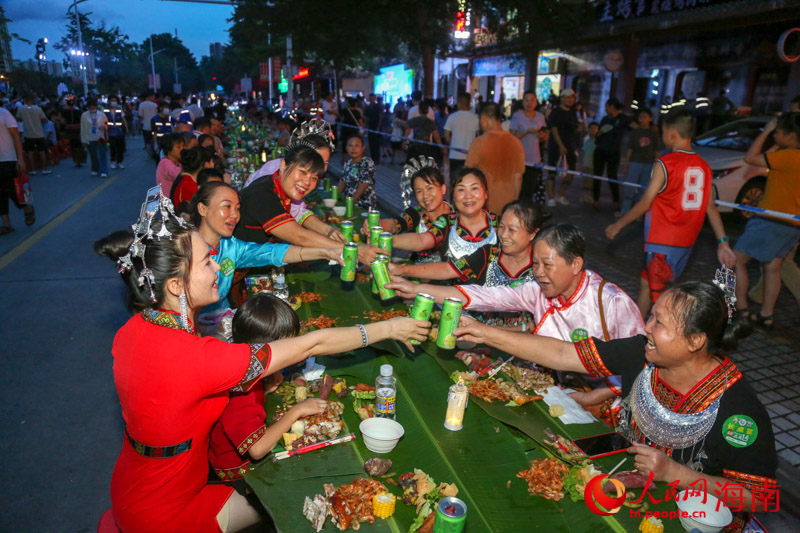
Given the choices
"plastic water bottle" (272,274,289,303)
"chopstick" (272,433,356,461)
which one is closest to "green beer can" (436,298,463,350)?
"chopstick" (272,433,356,461)

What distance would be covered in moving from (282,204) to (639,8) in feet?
51.5

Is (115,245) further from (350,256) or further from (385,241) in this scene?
(385,241)

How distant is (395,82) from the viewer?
37812 millimetres

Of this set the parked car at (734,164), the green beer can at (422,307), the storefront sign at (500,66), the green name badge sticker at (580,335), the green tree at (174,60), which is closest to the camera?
the green beer can at (422,307)

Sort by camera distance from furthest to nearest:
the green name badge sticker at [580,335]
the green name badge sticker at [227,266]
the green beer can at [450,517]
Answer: the green name badge sticker at [227,266]
the green name badge sticker at [580,335]
the green beer can at [450,517]

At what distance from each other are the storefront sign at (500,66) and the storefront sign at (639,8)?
16.3 feet

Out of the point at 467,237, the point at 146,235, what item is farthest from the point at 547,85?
the point at 146,235

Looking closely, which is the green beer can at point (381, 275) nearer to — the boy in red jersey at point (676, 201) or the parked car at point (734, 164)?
the boy in red jersey at point (676, 201)

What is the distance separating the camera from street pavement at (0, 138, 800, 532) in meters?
3.45

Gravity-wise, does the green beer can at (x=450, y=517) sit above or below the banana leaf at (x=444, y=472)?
above

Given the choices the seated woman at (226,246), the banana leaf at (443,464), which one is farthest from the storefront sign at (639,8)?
the banana leaf at (443,464)

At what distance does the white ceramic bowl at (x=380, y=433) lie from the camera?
7.78 feet

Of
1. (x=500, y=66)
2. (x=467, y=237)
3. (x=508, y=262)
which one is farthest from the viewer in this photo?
(x=500, y=66)

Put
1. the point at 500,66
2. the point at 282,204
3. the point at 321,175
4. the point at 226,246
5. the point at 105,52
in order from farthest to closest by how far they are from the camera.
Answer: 1. the point at 105,52
2. the point at 500,66
3. the point at 321,175
4. the point at 282,204
5. the point at 226,246
